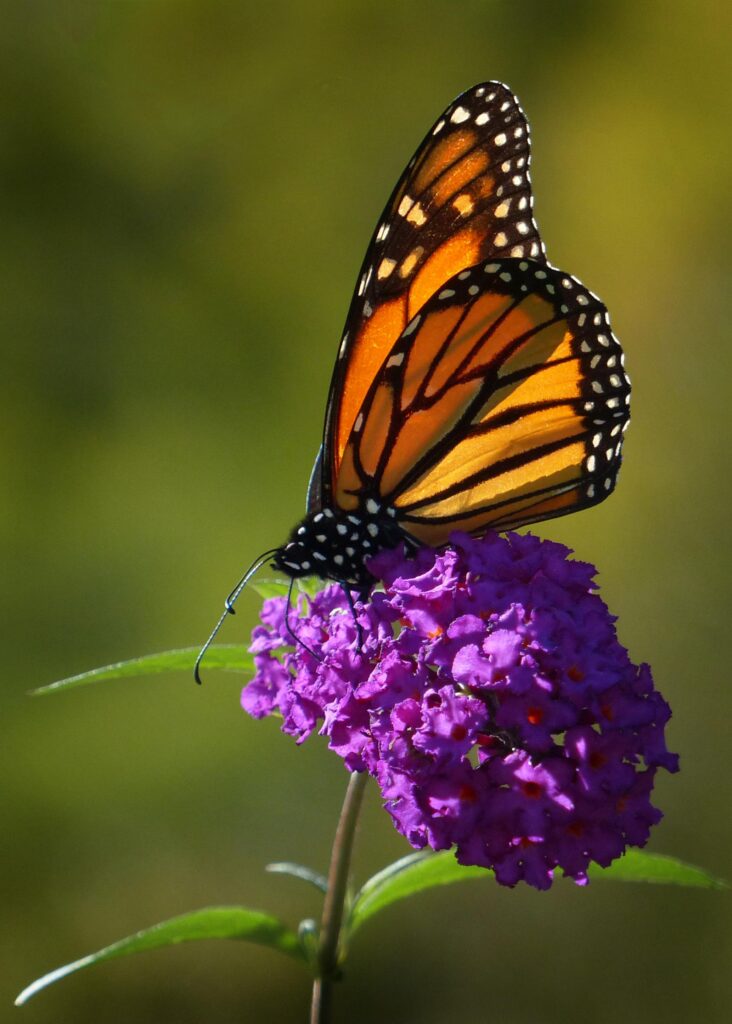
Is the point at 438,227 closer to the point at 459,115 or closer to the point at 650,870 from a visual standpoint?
the point at 459,115

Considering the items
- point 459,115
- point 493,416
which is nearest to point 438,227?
point 459,115

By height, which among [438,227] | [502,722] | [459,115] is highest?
[459,115]

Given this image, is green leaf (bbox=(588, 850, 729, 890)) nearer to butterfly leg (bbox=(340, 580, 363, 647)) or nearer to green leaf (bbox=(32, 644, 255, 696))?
butterfly leg (bbox=(340, 580, 363, 647))

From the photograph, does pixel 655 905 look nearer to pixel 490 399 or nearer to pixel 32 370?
pixel 490 399

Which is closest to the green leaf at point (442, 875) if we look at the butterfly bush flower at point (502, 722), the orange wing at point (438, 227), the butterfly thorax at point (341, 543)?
the butterfly bush flower at point (502, 722)

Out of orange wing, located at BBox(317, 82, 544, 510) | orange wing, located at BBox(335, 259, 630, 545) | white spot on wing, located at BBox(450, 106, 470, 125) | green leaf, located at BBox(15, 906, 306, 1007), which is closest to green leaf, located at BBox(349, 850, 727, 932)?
green leaf, located at BBox(15, 906, 306, 1007)

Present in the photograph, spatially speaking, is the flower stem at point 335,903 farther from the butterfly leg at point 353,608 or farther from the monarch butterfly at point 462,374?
the monarch butterfly at point 462,374
